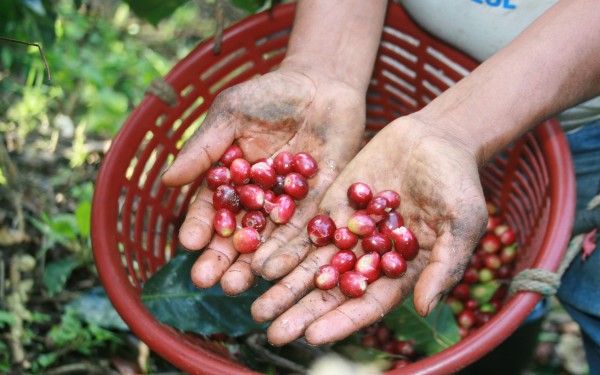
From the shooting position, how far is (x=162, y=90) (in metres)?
2.26

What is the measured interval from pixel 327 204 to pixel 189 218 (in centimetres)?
47

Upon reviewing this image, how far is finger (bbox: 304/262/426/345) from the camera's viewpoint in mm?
1685

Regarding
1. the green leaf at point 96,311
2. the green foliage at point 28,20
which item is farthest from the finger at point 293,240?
the green foliage at point 28,20

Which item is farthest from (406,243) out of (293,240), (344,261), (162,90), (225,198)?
(162,90)

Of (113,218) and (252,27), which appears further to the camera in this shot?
(252,27)

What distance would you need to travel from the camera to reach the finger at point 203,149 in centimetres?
191

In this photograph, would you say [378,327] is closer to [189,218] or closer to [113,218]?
[189,218]

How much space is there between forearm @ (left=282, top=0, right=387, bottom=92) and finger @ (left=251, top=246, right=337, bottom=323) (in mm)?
711

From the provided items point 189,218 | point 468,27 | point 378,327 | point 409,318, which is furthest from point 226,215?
point 468,27

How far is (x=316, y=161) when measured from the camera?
2.20 meters

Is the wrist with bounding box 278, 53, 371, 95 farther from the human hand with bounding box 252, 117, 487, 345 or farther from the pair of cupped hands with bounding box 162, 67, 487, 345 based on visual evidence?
the human hand with bounding box 252, 117, 487, 345

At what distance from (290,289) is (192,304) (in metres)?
0.43

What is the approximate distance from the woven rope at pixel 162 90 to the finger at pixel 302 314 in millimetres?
935

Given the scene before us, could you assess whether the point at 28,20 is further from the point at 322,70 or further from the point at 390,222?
the point at 390,222
